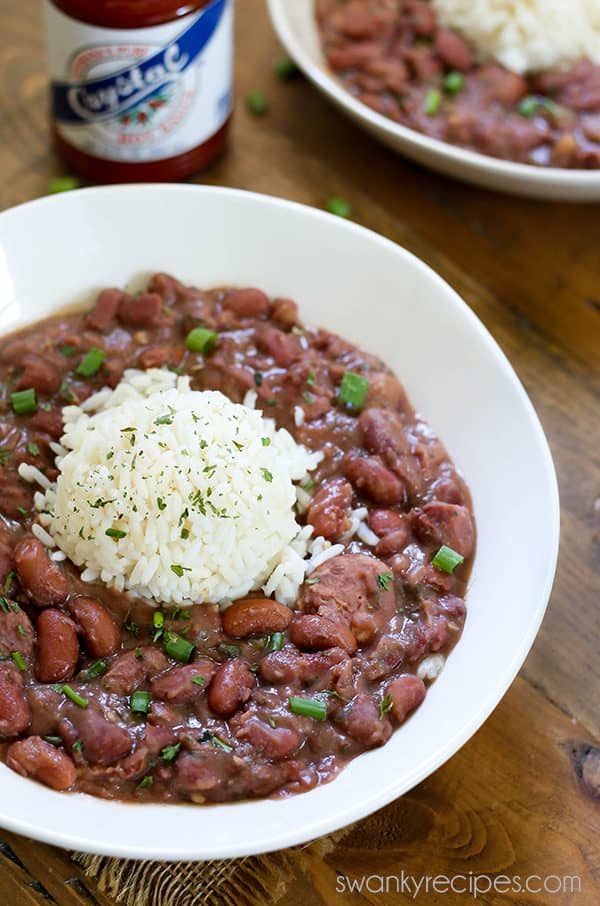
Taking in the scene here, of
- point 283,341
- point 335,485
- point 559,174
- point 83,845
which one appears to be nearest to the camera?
point 83,845

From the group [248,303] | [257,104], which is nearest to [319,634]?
[248,303]

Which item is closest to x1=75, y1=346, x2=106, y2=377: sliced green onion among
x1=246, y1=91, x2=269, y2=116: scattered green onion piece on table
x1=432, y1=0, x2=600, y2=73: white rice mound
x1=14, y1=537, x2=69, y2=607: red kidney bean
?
x1=14, y1=537, x2=69, y2=607: red kidney bean

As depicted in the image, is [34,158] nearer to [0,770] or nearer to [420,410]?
[420,410]

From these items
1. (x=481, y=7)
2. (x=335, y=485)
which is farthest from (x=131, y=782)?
(x=481, y=7)

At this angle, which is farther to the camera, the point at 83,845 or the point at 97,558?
the point at 97,558

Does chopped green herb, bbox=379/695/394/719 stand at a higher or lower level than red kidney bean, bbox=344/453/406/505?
lower

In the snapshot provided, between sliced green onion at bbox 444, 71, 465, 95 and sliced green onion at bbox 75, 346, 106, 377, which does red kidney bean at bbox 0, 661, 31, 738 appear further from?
sliced green onion at bbox 444, 71, 465, 95
